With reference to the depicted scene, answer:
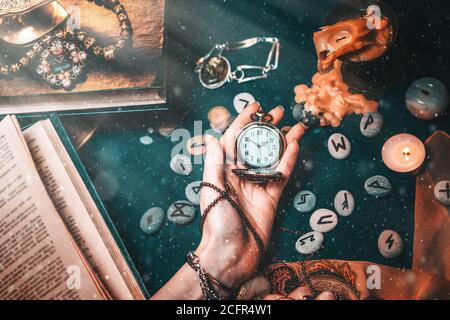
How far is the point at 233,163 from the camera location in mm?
1798

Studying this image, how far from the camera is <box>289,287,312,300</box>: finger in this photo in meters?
1.66

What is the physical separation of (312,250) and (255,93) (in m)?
0.78

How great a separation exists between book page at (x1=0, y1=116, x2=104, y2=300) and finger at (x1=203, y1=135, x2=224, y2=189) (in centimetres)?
66

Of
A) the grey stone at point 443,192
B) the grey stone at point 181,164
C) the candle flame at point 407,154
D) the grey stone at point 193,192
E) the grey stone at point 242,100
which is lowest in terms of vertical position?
the grey stone at point 193,192

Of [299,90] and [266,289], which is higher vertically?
[299,90]

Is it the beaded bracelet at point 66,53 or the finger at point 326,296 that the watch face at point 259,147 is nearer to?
the finger at point 326,296

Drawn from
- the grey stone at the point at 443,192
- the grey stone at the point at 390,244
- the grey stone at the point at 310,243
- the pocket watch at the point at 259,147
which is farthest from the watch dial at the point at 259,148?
the grey stone at the point at 443,192

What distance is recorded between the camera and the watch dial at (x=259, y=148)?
69.3 inches

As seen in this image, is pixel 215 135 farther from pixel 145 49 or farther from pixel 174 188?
pixel 145 49

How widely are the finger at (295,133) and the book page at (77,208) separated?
0.93 metres
